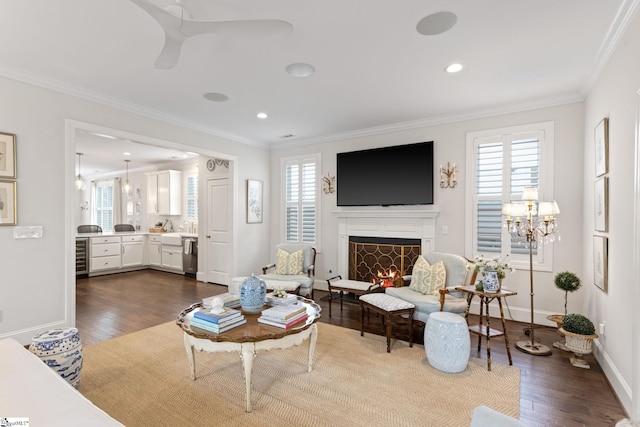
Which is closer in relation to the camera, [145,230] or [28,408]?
[28,408]

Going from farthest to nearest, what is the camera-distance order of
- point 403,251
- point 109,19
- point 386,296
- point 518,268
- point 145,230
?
point 145,230
point 403,251
point 518,268
point 386,296
point 109,19

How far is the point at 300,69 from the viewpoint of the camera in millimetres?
3133

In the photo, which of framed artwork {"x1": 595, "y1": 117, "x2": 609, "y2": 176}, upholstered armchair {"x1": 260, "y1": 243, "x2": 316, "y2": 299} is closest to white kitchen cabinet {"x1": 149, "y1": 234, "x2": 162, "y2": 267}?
upholstered armchair {"x1": 260, "y1": 243, "x2": 316, "y2": 299}

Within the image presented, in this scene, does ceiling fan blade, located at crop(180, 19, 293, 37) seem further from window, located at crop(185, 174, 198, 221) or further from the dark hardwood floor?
window, located at crop(185, 174, 198, 221)

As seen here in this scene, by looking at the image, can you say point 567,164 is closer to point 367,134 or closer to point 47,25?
point 367,134

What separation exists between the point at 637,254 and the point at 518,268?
2.11m

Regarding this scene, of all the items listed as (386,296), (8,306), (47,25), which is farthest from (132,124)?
(386,296)

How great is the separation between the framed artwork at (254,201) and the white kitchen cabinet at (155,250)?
3084 millimetres

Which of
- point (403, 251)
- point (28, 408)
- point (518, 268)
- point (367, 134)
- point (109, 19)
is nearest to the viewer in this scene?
point (28, 408)

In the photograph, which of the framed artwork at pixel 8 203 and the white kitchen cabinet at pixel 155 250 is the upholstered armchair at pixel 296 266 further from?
the white kitchen cabinet at pixel 155 250

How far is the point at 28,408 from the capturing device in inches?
47.4

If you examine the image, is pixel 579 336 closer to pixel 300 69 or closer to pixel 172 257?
pixel 300 69

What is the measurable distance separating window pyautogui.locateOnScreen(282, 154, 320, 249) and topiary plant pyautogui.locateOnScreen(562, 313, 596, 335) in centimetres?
377

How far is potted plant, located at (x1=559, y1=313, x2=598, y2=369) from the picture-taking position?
2852mm
